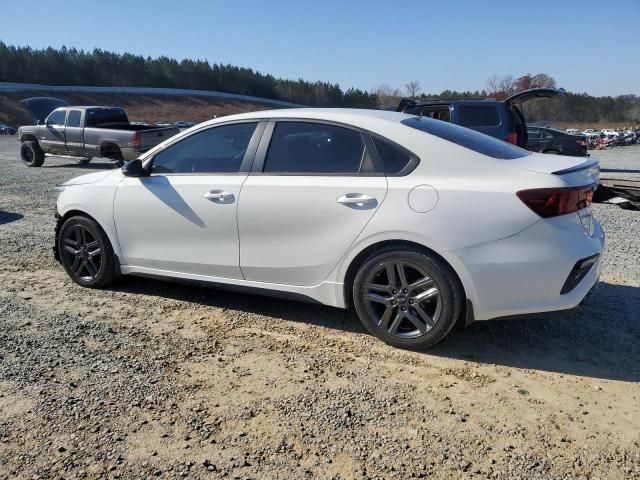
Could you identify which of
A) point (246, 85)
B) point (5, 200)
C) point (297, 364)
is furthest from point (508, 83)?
point (297, 364)

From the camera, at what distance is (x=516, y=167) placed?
348cm

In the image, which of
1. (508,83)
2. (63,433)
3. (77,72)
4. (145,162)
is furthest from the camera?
(77,72)

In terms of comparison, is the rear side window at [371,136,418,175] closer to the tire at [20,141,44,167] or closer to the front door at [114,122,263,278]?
the front door at [114,122,263,278]

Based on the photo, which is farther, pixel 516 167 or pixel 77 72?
pixel 77 72

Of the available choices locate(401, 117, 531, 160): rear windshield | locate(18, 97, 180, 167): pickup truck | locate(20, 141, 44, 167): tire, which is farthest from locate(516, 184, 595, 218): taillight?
locate(20, 141, 44, 167): tire

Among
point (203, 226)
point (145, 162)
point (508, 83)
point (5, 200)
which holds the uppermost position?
point (508, 83)

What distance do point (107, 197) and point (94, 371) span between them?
1809 mm

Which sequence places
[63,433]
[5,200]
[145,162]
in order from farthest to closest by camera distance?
[5,200] → [145,162] → [63,433]

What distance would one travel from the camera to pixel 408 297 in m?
3.60

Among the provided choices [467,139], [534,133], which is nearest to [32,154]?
[467,139]

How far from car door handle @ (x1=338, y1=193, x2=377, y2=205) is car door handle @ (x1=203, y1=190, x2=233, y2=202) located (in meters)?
0.91

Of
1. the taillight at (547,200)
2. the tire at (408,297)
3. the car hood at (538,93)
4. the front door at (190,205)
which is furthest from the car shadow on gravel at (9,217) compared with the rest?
the car hood at (538,93)

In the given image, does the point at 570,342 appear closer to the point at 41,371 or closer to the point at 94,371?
the point at 94,371

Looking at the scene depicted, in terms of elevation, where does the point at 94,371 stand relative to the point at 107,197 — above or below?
below
